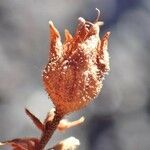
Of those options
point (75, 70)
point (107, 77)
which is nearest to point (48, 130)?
point (75, 70)

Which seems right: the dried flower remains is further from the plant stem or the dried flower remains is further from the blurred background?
the blurred background

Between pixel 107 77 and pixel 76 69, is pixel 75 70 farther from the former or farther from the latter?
pixel 107 77

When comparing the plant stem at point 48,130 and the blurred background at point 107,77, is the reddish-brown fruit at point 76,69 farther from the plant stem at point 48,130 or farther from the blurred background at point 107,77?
the blurred background at point 107,77

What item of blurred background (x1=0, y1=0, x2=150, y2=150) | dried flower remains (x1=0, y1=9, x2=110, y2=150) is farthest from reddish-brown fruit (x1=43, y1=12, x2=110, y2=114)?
blurred background (x1=0, y1=0, x2=150, y2=150)

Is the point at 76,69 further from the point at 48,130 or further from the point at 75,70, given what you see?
the point at 48,130

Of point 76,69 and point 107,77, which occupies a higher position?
point 107,77

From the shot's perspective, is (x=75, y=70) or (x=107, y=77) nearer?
(x=75, y=70)

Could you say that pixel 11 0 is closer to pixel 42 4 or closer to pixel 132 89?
pixel 42 4

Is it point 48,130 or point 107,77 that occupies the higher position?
point 107,77
